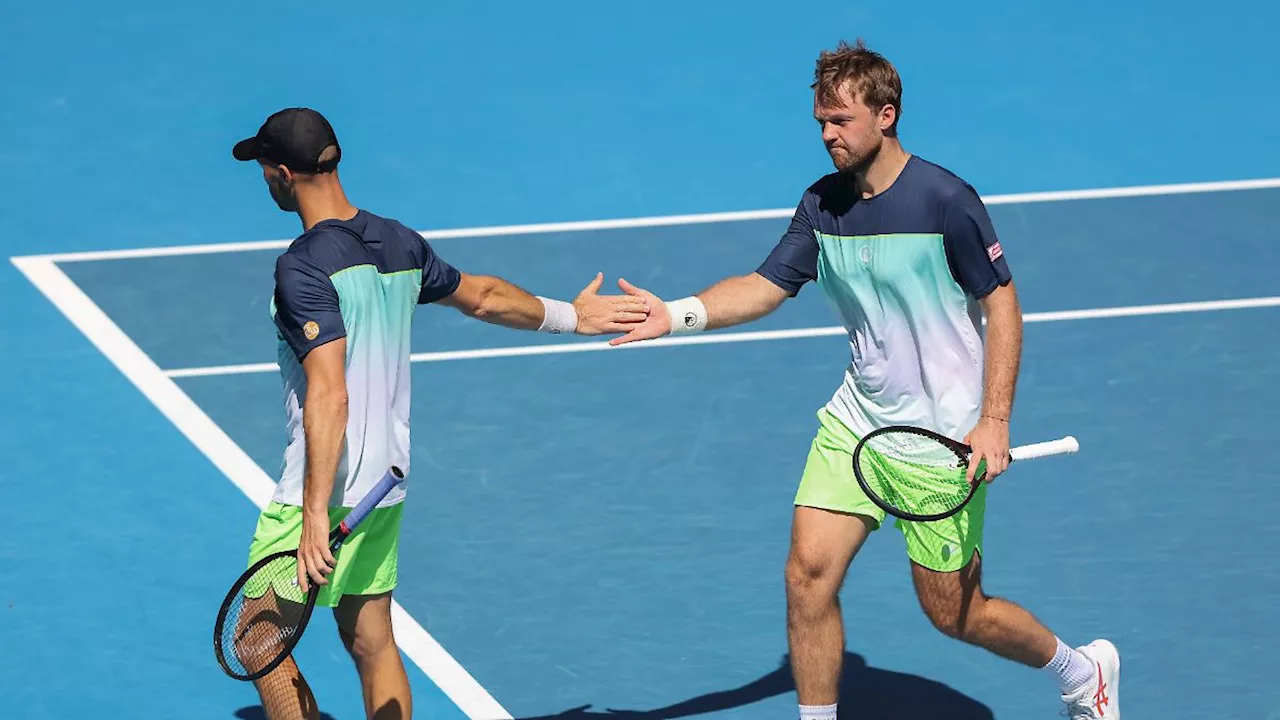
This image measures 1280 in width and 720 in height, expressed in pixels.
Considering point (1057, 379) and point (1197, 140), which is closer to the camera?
point (1057, 379)

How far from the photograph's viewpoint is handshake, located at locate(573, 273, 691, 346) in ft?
23.2

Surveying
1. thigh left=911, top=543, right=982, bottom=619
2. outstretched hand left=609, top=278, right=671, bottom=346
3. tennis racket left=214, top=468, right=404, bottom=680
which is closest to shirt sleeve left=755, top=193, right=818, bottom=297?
outstretched hand left=609, top=278, right=671, bottom=346

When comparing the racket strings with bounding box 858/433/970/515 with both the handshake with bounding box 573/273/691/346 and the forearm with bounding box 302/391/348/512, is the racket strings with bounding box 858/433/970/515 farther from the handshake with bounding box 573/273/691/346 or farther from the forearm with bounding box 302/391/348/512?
the forearm with bounding box 302/391/348/512

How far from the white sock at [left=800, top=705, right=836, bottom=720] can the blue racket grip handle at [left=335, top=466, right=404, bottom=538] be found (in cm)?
155

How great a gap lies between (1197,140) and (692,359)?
4.36 metres

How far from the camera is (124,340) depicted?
1039 centimetres

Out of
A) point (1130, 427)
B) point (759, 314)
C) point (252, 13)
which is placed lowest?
point (1130, 427)

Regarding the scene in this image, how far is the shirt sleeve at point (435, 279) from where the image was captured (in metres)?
6.29

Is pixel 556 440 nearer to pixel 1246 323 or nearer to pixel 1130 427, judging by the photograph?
pixel 1130 427

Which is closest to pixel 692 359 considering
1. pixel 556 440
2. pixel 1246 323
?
pixel 556 440

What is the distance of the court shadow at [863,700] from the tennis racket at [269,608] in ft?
4.07

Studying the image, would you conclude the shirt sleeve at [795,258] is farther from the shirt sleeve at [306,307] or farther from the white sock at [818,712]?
the shirt sleeve at [306,307]

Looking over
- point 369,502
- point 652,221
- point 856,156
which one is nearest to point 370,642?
point 369,502

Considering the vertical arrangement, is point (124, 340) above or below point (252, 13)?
below
